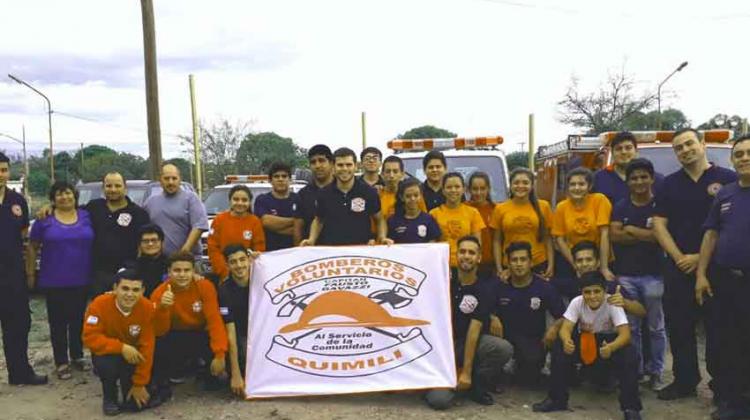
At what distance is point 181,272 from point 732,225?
4.15m

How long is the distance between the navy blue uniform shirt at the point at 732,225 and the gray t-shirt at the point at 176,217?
4318mm

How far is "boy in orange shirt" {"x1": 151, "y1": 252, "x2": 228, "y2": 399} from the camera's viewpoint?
5.56 metres

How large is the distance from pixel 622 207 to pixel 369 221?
A: 2102mm

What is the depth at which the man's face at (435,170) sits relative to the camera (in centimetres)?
654

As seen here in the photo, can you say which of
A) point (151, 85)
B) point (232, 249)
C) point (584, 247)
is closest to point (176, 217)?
point (232, 249)

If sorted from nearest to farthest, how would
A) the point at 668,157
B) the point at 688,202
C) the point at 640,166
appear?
1. the point at 688,202
2. the point at 640,166
3. the point at 668,157

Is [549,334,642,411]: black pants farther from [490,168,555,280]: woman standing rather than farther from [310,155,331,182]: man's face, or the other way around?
[310,155,331,182]: man's face

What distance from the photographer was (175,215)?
6.37 meters

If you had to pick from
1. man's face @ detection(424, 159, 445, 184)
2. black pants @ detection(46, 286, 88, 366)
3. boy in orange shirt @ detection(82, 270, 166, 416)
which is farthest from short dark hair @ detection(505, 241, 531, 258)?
black pants @ detection(46, 286, 88, 366)

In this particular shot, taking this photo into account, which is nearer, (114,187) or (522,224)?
(522,224)

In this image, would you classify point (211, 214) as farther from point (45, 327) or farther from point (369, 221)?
point (369, 221)

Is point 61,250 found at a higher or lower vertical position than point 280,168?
lower

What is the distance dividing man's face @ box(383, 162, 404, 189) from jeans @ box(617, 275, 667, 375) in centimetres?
218

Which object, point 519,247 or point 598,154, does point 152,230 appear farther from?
point 598,154
